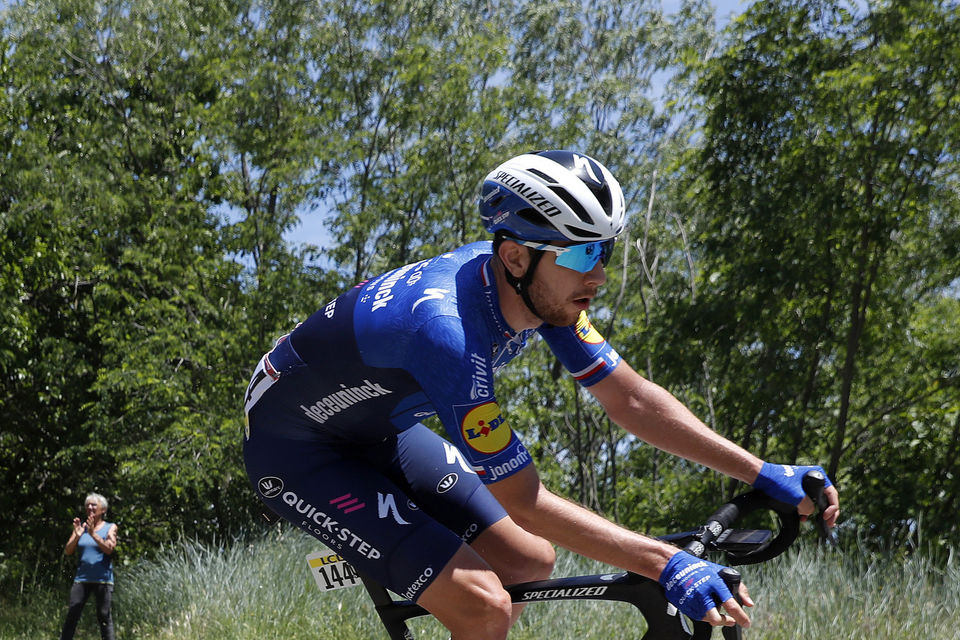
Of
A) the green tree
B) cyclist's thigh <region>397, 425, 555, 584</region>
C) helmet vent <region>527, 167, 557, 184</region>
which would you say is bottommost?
cyclist's thigh <region>397, 425, 555, 584</region>

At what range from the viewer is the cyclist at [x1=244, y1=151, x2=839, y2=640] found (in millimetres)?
2232

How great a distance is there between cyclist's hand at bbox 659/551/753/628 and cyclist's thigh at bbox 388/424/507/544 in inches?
30.9

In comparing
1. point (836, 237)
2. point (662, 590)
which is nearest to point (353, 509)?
point (662, 590)

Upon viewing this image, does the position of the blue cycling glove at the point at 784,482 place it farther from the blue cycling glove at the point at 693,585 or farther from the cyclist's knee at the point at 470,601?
the cyclist's knee at the point at 470,601

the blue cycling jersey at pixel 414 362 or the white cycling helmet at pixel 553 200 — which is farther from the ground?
the white cycling helmet at pixel 553 200

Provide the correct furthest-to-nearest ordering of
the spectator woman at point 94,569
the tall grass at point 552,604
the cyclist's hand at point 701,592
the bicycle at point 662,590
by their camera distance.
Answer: the spectator woman at point 94,569, the tall grass at point 552,604, the bicycle at point 662,590, the cyclist's hand at point 701,592

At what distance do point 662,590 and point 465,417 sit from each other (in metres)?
0.61

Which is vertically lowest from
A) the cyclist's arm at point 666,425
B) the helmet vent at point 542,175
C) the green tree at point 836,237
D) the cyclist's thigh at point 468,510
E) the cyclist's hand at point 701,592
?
the cyclist's hand at point 701,592

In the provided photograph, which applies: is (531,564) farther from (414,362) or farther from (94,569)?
(94,569)

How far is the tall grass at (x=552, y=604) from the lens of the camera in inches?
193

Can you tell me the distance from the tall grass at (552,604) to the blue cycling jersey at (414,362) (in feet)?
9.62

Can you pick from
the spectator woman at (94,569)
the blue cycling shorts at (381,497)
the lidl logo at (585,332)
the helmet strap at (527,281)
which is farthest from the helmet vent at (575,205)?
the spectator woman at (94,569)

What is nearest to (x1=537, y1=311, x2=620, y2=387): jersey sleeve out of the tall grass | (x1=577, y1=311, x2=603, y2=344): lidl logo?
(x1=577, y1=311, x2=603, y2=344): lidl logo

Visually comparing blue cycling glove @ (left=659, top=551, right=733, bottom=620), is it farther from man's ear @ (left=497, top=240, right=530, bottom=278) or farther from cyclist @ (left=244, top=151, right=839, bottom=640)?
man's ear @ (left=497, top=240, right=530, bottom=278)
